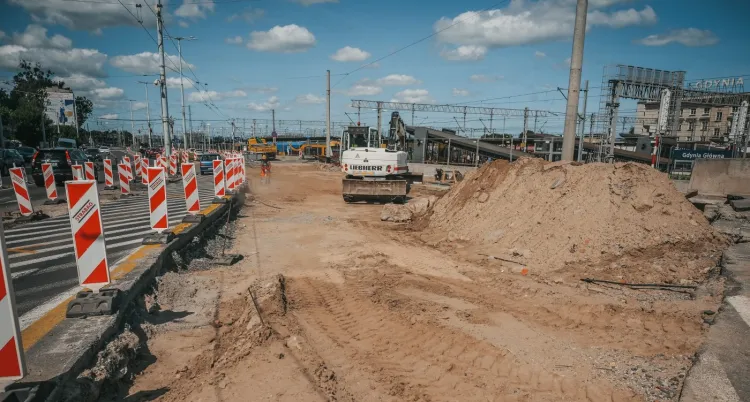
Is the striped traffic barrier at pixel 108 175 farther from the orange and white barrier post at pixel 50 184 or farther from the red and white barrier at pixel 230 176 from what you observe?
the red and white barrier at pixel 230 176

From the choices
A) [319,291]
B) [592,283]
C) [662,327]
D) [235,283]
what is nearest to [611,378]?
[662,327]

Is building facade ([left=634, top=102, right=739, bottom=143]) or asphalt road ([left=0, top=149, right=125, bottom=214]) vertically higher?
building facade ([left=634, top=102, right=739, bottom=143])

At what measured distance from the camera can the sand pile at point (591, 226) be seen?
22.4 feet

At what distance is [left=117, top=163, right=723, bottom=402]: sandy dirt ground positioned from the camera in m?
3.43

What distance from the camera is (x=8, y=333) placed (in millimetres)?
2459

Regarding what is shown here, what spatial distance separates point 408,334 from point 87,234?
11.7 ft

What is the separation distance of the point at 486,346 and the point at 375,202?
11907 mm

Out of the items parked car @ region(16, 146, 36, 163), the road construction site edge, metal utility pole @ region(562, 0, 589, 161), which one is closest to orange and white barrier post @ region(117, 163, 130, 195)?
the road construction site edge

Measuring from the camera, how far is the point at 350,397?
3.30m

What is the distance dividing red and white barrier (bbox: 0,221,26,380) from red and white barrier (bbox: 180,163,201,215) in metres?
5.65

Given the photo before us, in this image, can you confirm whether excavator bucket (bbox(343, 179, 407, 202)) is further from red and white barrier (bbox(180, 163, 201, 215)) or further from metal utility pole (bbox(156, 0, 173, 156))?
metal utility pole (bbox(156, 0, 173, 156))

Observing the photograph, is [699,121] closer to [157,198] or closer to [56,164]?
[157,198]

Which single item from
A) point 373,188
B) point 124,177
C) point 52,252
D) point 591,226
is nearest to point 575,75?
point 591,226

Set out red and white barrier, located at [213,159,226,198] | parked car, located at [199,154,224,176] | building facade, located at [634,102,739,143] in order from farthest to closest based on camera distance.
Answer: building facade, located at [634,102,739,143] → parked car, located at [199,154,224,176] → red and white barrier, located at [213,159,226,198]
